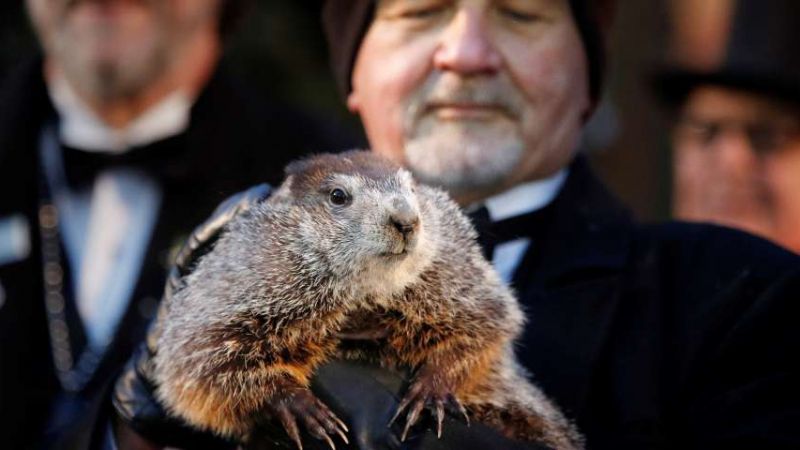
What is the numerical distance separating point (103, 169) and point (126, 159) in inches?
4.8

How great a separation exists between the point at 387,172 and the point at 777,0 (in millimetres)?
4182

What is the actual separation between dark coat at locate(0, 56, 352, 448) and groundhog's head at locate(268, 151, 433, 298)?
1756 mm

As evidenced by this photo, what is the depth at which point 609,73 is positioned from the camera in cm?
841

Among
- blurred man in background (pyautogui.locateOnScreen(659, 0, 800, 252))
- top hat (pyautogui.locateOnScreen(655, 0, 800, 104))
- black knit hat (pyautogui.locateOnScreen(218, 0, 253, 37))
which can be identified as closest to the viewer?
black knit hat (pyautogui.locateOnScreen(218, 0, 253, 37))

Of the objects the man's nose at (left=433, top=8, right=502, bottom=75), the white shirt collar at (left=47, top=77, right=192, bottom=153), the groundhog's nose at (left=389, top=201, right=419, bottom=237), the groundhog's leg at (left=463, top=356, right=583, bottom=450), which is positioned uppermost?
the groundhog's nose at (left=389, top=201, right=419, bottom=237)

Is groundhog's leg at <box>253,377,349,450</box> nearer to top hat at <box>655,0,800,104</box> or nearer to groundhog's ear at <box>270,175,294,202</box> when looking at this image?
groundhog's ear at <box>270,175,294,202</box>

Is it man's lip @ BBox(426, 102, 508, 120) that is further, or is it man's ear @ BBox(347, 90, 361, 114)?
man's ear @ BBox(347, 90, 361, 114)

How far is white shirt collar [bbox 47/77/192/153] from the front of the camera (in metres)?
5.26

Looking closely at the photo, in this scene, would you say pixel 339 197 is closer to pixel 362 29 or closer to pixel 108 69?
pixel 362 29

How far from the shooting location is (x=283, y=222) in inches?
110

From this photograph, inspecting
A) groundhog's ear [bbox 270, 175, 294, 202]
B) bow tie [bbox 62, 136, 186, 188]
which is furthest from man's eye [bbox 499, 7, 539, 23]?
bow tie [bbox 62, 136, 186, 188]

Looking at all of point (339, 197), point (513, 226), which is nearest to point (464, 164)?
point (513, 226)

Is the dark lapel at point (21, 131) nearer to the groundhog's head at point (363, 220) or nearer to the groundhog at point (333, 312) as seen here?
the groundhog at point (333, 312)

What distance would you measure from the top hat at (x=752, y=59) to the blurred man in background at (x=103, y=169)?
7.08 feet
